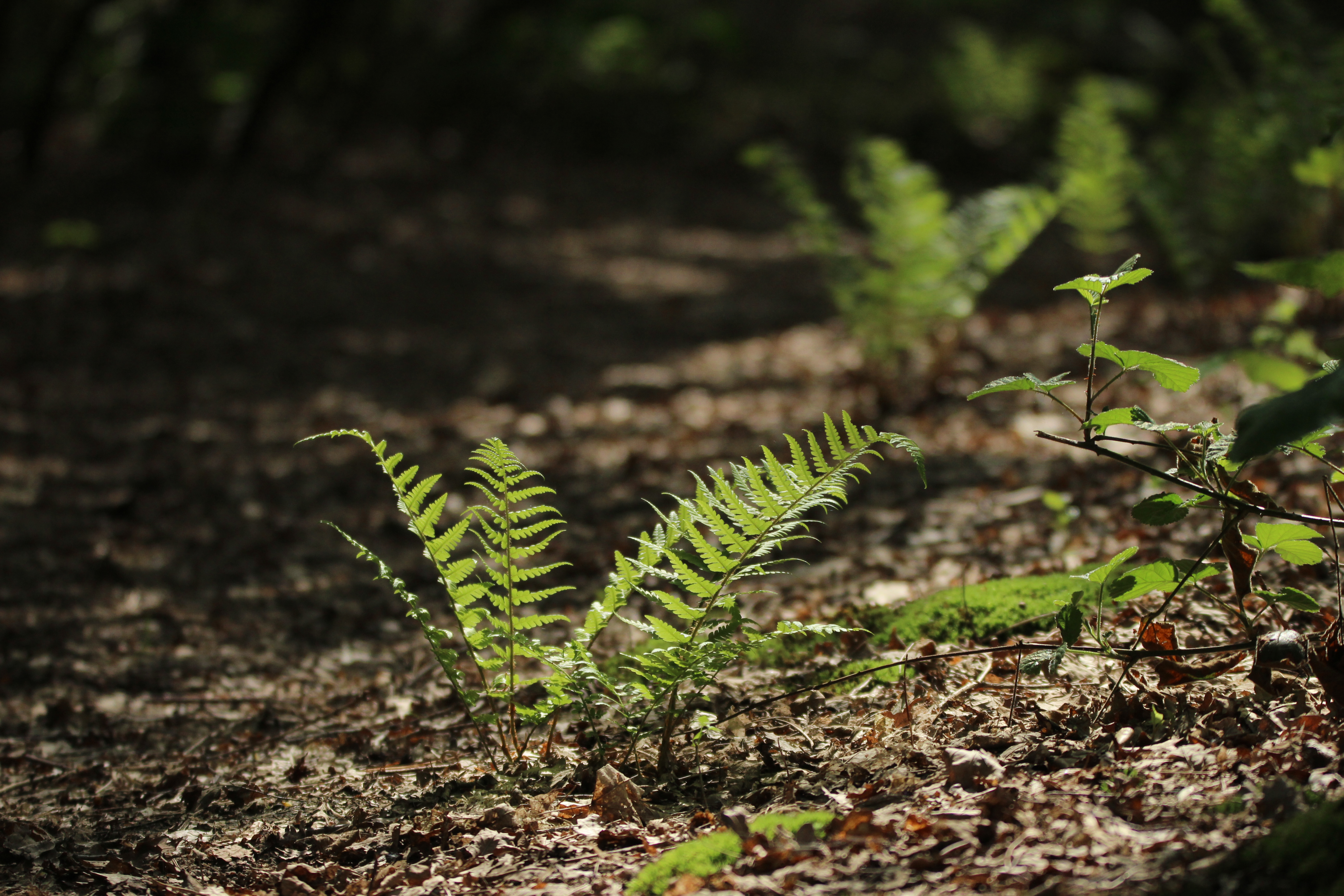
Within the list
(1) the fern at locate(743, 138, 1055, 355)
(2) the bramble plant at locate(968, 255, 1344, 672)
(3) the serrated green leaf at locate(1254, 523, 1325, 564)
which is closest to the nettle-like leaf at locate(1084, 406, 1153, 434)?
(2) the bramble plant at locate(968, 255, 1344, 672)

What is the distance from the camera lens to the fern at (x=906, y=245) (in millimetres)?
5168

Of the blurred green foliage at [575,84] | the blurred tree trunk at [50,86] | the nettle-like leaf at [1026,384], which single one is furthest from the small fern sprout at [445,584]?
the blurred tree trunk at [50,86]

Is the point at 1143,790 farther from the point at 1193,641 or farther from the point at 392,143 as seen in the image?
the point at 392,143

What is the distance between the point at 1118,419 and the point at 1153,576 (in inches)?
15.0

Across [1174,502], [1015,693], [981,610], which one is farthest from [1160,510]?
[981,610]

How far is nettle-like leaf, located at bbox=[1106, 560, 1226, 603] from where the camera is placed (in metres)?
2.04

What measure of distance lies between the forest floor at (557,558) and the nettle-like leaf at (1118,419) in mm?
664

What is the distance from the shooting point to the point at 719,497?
91.4 inches

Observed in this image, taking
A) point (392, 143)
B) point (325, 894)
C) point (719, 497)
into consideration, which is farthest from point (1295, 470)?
point (392, 143)

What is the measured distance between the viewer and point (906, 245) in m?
5.32

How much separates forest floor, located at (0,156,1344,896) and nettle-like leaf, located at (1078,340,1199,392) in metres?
0.72

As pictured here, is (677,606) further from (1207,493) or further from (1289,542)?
(1289,542)

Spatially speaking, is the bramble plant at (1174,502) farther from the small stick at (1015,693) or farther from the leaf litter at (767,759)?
the leaf litter at (767,759)

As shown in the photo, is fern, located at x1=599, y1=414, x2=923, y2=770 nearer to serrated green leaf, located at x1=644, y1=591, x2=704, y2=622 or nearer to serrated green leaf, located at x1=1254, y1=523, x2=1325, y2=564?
serrated green leaf, located at x1=644, y1=591, x2=704, y2=622
